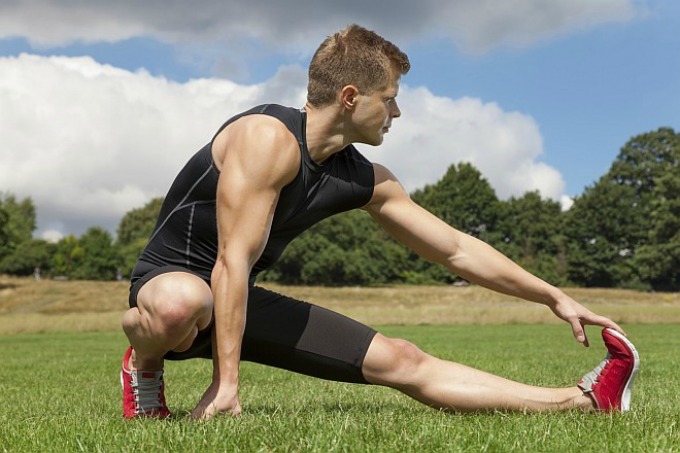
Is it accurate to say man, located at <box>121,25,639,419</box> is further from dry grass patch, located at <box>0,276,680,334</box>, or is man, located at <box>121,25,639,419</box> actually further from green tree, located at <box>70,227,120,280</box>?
green tree, located at <box>70,227,120,280</box>

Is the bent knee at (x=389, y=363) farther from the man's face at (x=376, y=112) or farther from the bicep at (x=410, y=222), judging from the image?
the man's face at (x=376, y=112)

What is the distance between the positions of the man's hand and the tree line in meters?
75.5

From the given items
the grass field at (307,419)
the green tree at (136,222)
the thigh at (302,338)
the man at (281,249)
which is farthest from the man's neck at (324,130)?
the green tree at (136,222)

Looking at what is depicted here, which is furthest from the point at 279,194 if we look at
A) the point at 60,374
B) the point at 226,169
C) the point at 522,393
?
the point at 60,374

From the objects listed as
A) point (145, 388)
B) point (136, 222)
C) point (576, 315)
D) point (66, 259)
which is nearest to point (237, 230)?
point (145, 388)

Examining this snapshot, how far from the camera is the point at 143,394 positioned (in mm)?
4500

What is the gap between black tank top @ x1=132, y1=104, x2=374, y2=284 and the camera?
4.16 m

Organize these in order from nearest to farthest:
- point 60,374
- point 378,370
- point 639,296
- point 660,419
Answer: point 660,419 → point 378,370 → point 60,374 → point 639,296

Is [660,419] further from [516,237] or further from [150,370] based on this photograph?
[516,237]

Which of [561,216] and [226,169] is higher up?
[561,216]

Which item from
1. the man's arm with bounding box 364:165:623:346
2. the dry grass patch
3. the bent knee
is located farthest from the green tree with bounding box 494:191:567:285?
the bent knee

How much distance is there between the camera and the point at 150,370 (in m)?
4.48

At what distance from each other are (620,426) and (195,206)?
253 centimetres

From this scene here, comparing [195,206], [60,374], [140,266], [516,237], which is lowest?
[60,374]
